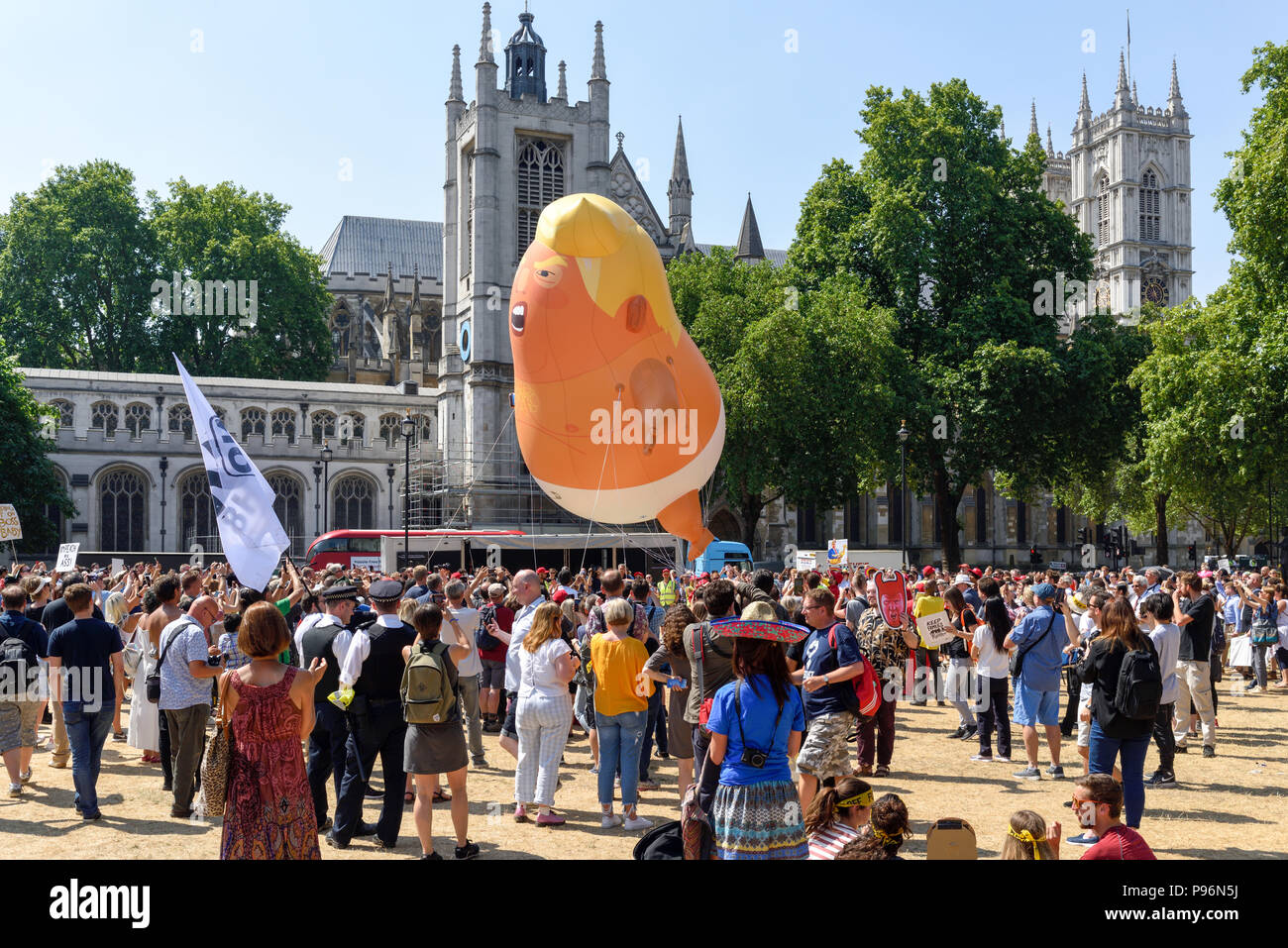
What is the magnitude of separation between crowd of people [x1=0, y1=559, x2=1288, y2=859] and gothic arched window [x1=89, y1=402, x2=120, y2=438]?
129 ft

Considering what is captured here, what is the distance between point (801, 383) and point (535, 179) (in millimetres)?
18811

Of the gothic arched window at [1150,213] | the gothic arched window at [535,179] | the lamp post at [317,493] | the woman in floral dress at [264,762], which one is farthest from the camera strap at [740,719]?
the gothic arched window at [1150,213]

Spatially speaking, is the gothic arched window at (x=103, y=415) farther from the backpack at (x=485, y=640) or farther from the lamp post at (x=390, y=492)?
the backpack at (x=485, y=640)

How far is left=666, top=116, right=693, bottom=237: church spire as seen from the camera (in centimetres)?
6159

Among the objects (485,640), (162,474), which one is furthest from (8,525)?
(162,474)

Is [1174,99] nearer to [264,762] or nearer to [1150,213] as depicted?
[1150,213]

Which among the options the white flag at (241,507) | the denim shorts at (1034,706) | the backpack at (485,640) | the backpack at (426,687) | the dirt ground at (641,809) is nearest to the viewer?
the backpack at (426,687)

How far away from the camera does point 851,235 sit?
1478 inches

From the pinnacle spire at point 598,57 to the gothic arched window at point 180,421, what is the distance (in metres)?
23.1

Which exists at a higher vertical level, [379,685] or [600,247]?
[600,247]

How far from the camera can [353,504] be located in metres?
50.2

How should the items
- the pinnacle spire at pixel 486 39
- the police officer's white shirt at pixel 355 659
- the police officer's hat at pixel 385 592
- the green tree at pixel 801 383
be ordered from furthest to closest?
1. the pinnacle spire at pixel 486 39
2. the green tree at pixel 801 383
3. the police officer's hat at pixel 385 592
4. the police officer's white shirt at pixel 355 659

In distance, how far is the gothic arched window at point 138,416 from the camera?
48969mm

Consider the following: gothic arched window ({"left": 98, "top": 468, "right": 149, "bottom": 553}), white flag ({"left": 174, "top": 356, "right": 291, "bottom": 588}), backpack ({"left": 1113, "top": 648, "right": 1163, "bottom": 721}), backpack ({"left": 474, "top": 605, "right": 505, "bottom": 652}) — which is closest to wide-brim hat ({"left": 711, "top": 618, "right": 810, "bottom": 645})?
backpack ({"left": 1113, "top": 648, "right": 1163, "bottom": 721})
